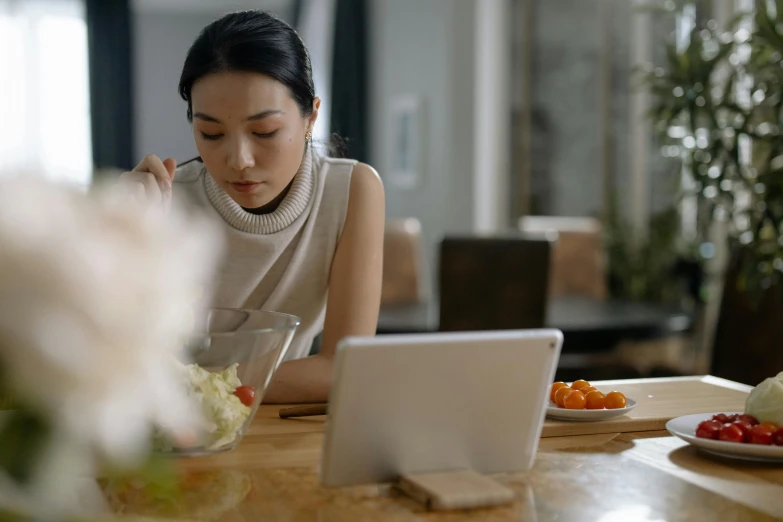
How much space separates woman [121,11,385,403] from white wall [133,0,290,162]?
19.8 ft

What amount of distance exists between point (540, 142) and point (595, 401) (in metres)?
4.85

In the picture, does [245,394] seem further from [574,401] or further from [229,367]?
[574,401]

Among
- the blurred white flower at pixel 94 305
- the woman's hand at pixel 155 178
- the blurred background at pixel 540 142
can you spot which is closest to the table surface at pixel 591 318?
the blurred background at pixel 540 142

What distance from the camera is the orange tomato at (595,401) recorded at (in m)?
1.31

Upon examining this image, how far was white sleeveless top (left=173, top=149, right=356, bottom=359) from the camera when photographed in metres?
1.86

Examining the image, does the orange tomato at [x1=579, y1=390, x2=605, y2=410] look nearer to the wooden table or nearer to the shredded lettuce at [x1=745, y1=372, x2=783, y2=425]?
the wooden table

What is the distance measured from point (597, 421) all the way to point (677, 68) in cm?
194

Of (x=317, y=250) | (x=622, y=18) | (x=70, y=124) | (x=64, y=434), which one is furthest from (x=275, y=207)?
(x=70, y=124)

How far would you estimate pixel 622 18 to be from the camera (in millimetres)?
5535

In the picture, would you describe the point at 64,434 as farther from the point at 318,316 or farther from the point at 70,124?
the point at 70,124

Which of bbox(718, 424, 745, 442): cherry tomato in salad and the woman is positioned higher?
the woman

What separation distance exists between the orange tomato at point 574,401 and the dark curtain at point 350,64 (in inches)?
220

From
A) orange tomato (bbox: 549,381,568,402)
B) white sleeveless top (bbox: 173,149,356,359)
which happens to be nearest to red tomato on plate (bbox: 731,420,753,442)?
orange tomato (bbox: 549,381,568,402)

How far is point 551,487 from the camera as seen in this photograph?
3.27 feet
